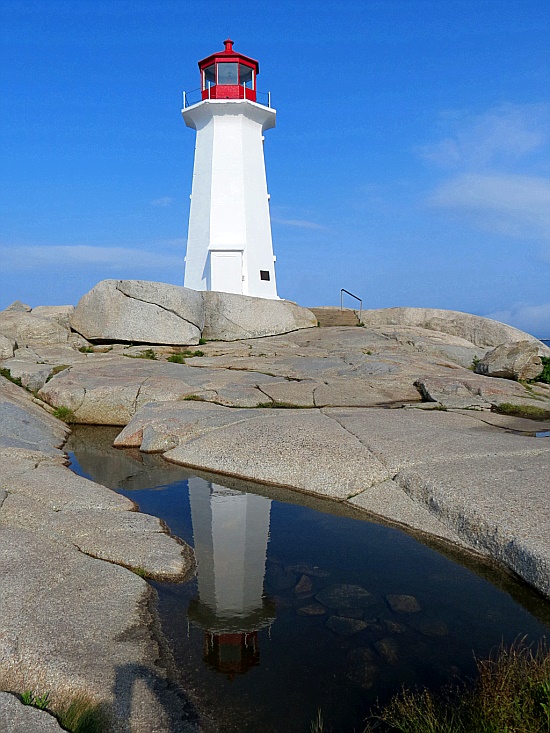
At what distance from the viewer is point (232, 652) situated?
525cm

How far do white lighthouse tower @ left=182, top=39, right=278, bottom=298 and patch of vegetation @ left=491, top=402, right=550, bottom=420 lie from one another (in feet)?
59.7

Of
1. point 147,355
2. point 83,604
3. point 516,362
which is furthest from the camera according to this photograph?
point 147,355

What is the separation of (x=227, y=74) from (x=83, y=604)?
3308cm

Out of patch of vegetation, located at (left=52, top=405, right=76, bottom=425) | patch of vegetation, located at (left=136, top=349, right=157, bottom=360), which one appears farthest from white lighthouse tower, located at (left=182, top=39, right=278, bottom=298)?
patch of vegetation, located at (left=52, top=405, right=76, bottom=425)

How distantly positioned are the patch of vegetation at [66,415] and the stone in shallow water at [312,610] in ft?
37.0

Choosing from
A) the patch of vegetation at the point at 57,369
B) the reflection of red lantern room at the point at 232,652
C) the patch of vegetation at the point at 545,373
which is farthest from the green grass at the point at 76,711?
the patch of vegetation at the point at 545,373

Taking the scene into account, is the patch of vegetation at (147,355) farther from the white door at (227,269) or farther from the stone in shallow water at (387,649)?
the stone in shallow water at (387,649)

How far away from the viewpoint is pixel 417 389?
677 inches

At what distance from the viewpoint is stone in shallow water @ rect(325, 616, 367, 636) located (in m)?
5.61

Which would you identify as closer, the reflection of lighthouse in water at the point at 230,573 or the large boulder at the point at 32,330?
the reflection of lighthouse in water at the point at 230,573

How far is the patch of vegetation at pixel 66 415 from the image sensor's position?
15781mm

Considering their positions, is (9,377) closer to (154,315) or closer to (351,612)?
(154,315)

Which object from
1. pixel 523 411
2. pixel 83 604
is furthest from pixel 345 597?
pixel 523 411

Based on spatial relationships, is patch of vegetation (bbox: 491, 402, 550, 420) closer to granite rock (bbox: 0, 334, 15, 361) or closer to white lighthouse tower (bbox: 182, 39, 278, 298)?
granite rock (bbox: 0, 334, 15, 361)
